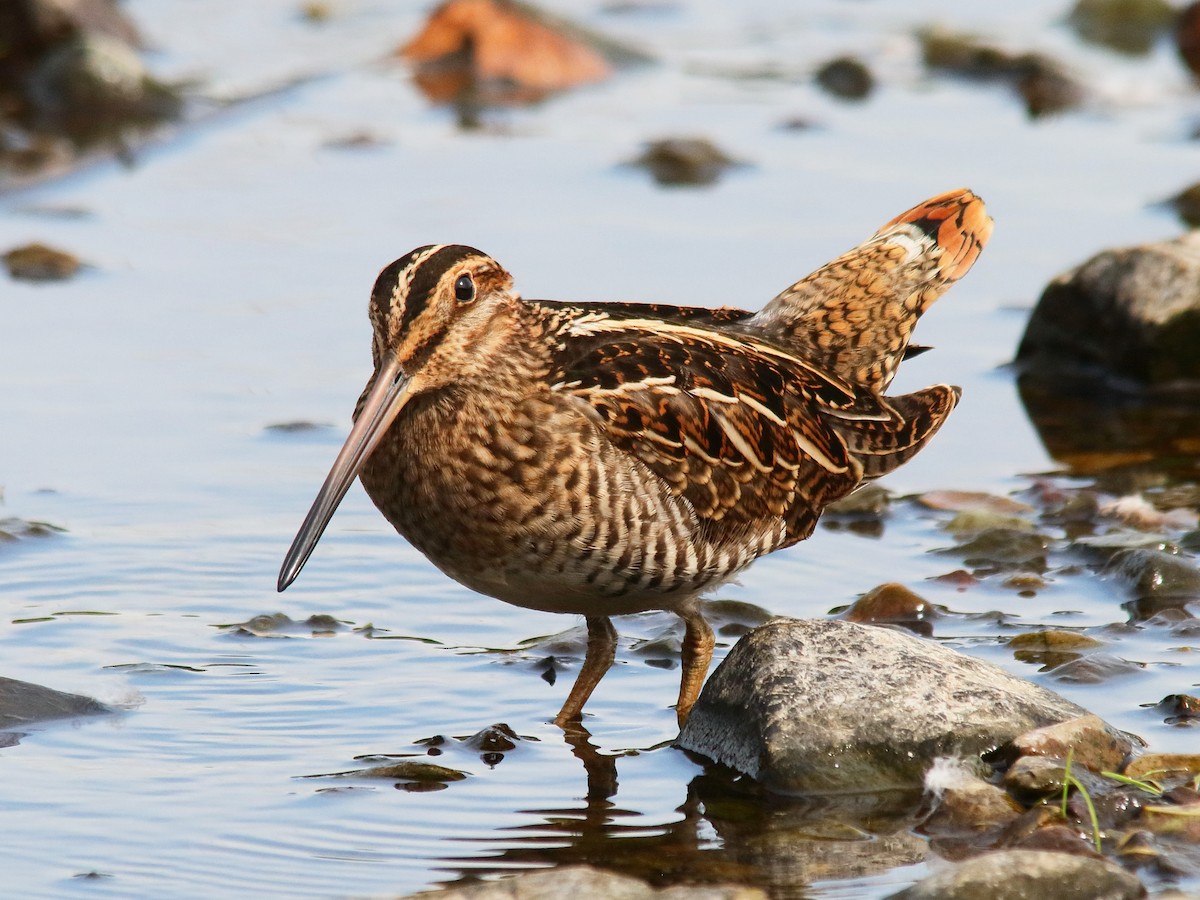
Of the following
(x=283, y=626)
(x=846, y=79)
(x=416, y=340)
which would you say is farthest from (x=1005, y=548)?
(x=846, y=79)

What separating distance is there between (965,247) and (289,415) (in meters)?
3.20

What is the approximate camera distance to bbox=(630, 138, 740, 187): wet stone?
12.6 m

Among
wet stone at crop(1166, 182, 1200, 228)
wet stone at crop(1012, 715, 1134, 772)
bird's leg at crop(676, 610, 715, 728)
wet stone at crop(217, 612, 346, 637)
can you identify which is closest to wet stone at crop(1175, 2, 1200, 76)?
wet stone at crop(1166, 182, 1200, 228)

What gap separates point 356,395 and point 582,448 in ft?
11.4

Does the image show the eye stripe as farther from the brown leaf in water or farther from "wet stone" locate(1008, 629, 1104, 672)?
the brown leaf in water

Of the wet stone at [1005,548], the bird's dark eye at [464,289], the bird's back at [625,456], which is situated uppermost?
the bird's dark eye at [464,289]

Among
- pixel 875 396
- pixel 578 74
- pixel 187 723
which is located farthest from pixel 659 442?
pixel 578 74

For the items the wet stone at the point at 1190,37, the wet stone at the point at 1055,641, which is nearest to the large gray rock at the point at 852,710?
the wet stone at the point at 1055,641

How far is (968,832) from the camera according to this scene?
5.66 meters

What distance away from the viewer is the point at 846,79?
14.7 m

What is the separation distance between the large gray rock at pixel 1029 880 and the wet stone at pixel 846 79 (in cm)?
1006

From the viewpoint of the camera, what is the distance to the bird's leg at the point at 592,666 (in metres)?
6.55

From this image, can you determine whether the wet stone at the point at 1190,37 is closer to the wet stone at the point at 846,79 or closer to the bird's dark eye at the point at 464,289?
the wet stone at the point at 846,79

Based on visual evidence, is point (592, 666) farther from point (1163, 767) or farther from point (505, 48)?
point (505, 48)
